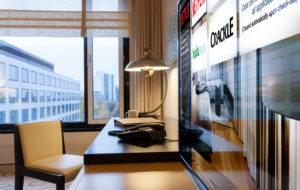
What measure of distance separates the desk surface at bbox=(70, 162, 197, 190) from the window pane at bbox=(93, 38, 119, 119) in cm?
220

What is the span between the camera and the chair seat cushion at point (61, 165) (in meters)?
1.55

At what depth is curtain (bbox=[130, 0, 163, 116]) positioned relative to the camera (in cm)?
277

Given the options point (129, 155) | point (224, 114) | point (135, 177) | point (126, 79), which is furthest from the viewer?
point (126, 79)

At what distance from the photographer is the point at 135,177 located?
0.70 meters

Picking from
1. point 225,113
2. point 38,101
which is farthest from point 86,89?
point 225,113

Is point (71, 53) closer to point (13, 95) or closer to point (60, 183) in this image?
point (13, 95)

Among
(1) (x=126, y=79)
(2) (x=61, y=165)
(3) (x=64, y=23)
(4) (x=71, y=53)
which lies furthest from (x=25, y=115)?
(2) (x=61, y=165)

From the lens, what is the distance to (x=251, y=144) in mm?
308

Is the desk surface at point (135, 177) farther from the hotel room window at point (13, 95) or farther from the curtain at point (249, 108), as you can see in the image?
the hotel room window at point (13, 95)

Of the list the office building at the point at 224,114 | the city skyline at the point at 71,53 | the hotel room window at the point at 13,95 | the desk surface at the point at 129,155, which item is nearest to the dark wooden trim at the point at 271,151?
the office building at the point at 224,114

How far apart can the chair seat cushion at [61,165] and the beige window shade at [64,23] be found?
163cm

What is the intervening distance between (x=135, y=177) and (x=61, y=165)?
3.68 ft

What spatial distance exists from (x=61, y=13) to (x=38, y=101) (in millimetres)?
1186

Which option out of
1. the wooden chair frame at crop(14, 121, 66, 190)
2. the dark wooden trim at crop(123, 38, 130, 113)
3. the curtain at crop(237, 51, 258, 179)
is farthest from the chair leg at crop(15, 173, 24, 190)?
the curtain at crop(237, 51, 258, 179)
